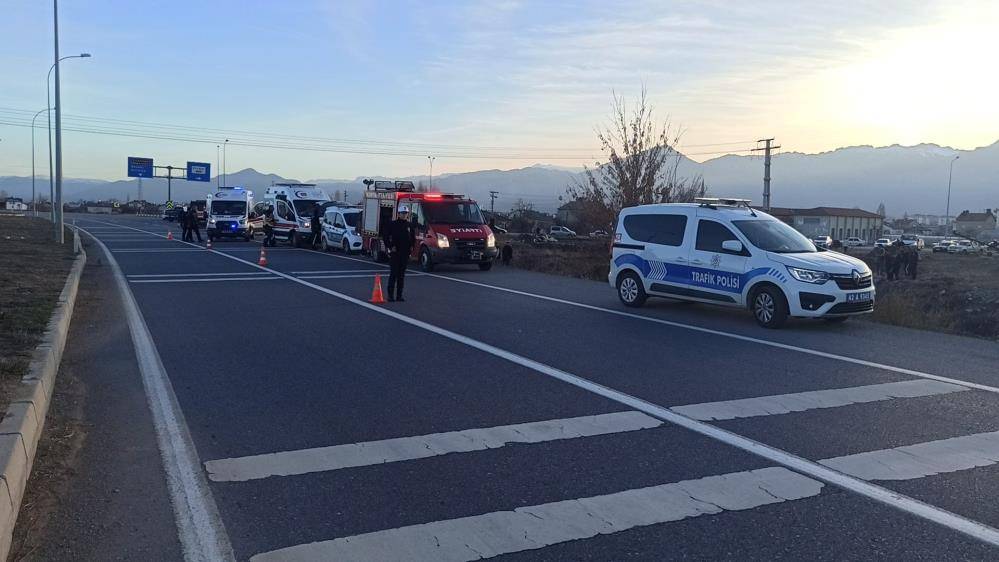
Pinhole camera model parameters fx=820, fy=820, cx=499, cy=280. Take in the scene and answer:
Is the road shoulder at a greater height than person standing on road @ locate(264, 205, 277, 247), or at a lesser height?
lesser

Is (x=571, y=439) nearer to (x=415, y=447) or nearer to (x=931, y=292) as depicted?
(x=415, y=447)

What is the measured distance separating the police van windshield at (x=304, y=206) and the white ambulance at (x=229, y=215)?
19.4ft

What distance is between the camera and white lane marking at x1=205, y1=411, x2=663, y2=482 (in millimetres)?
5719

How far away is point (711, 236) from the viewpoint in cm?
1372

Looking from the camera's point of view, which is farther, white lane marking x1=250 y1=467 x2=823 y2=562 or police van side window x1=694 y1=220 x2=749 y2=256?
police van side window x1=694 y1=220 x2=749 y2=256

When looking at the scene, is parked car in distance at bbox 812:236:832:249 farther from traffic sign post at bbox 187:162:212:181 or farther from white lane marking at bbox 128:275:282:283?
traffic sign post at bbox 187:162:212:181

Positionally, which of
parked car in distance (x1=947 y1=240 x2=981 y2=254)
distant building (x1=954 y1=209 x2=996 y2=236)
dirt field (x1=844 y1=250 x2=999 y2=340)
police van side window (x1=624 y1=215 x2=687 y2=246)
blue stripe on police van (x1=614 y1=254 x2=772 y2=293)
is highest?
distant building (x1=954 y1=209 x2=996 y2=236)

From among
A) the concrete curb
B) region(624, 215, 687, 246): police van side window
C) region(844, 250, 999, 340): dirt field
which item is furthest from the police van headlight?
the concrete curb

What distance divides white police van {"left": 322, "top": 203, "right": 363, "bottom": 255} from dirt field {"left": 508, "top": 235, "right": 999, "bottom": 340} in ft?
20.2

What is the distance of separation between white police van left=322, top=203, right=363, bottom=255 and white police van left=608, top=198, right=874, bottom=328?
56.5ft

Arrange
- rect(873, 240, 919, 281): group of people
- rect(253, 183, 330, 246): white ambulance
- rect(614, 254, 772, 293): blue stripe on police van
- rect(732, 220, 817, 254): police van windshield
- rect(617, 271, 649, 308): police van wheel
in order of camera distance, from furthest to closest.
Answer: rect(873, 240, 919, 281): group of people < rect(253, 183, 330, 246): white ambulance < rect(617, 271, 649, 308): police van wheel < rect(732, 220, 817, 254): police van windshield < rect(614, 254, 772, 293): blue stripe on police van

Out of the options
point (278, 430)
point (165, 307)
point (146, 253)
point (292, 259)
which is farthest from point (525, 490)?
A: point (146, 253)

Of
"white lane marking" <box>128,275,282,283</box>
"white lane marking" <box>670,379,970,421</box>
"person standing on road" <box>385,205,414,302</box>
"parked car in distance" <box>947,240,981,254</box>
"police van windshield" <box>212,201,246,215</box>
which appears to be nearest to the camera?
"white lane marking" <box>670,379,970,421</box>

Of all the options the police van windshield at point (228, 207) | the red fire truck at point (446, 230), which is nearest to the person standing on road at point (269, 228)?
the police van windshield at point (228, 207)
